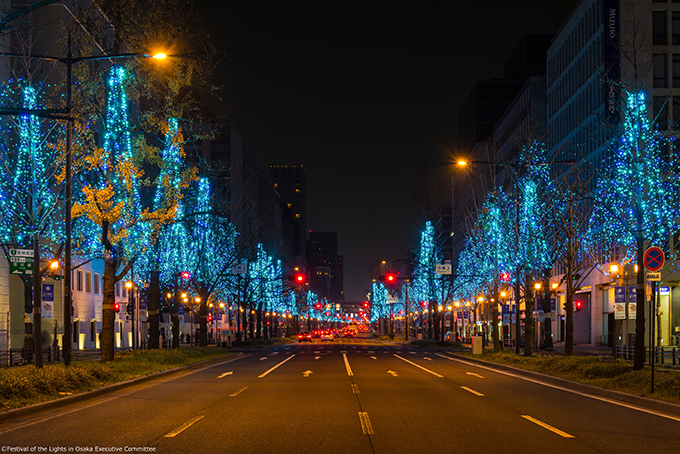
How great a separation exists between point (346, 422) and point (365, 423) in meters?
0.39

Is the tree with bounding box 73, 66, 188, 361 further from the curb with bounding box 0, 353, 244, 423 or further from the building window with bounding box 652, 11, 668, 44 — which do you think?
the building window with bounding box 652, 11, 668, 44

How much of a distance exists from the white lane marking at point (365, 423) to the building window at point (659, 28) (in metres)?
51.4

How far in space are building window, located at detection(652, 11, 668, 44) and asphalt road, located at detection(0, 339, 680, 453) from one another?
143ft

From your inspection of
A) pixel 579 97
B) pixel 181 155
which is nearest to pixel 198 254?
pixel 181 155

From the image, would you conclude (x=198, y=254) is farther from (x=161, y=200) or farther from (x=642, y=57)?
(x=642, y=57)

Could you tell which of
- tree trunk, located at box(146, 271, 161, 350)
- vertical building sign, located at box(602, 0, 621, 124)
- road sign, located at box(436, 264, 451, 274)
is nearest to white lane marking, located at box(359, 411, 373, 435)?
tree trunk, located at box(146, 271, 161, 350)

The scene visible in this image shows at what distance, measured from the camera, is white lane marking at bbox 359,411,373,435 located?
12438 millimetres

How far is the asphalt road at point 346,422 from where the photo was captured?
11000 millimetres

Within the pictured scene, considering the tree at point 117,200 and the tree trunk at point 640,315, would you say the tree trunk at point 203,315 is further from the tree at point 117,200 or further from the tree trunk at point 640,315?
the tree trunk at point 640,315

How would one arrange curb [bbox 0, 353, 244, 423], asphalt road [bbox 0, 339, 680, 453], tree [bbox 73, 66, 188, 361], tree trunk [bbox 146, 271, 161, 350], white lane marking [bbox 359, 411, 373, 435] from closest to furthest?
asphalt road [bbox 0, 339, 680, 453] → white lane marking [bbox 359, 411, 373, 435] → curb [bbox 0, 353, 244, 423] → tree [bbox 73, 66, 188, 361] → tree trunk [bbox 146, 271, 161, 350]

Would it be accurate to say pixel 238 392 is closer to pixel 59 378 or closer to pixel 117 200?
pixel 59 378

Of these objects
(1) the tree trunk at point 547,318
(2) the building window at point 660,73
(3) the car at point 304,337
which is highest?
(2) the building window at point 660,73

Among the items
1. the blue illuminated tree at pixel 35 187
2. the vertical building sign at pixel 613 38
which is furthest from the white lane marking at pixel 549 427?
the vertical building sign at pixel 613 38

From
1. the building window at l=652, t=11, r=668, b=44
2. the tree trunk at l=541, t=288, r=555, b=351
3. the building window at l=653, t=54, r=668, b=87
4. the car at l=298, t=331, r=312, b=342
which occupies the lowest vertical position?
the car at l=298, t=331, r=312, b=342
